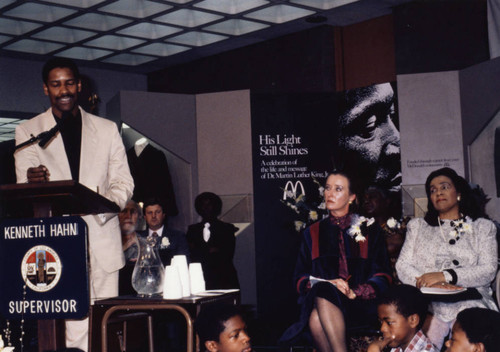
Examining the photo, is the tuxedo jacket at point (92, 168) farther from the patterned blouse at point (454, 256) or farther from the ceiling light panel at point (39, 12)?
the ceiling light panel at point (39, 12)

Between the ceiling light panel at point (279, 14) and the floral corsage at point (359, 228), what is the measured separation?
425 cm

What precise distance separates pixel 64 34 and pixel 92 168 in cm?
549

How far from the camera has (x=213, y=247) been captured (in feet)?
20.8

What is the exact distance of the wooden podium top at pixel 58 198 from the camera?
2.26 metres

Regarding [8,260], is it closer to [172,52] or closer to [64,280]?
[64,280]

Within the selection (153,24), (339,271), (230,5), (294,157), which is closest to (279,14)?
(230,5)

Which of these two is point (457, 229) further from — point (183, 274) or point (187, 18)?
point (187, 18)

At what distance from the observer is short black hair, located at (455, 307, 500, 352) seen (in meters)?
2.51

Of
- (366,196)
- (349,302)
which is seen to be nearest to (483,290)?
(349,302)

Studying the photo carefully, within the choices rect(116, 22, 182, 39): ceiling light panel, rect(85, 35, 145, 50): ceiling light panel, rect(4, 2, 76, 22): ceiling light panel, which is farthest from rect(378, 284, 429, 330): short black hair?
rect(85, 35, 145, 50): ceiling light panel

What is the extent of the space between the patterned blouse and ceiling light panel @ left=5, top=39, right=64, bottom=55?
18.8ft

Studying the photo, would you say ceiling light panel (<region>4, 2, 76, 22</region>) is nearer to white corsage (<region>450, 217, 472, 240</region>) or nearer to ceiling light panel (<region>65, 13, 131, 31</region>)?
ceiling light panel (<region>65, 13, 131, 31</region>)

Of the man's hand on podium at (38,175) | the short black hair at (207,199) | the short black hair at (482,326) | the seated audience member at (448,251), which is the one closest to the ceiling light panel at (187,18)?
the short black hair at (207,199)

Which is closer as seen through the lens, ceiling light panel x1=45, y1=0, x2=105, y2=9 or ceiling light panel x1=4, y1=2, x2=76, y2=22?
ceiling light panel x1=45, y1=0, x2=105, y2=9
